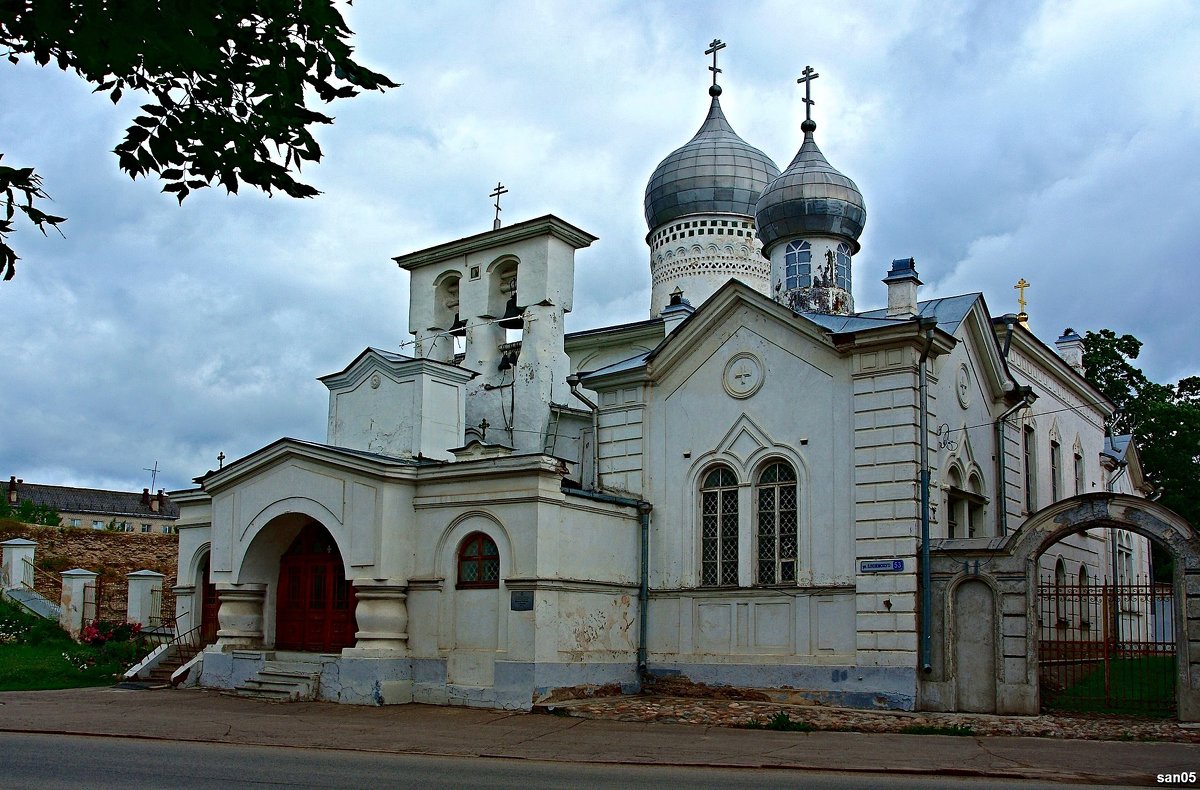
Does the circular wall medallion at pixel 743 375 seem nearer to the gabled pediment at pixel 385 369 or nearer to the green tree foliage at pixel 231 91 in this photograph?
the gabled pediment at pixel 385 369

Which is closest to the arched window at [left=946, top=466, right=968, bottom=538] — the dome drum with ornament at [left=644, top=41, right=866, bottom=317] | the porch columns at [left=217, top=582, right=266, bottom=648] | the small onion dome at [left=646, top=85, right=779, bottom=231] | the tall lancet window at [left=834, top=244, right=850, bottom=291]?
the tall lancet window at [left=834, top=244, right=850, bottom=291]

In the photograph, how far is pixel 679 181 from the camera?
28906 millimetres

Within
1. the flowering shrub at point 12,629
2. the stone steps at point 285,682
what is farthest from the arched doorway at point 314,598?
the flowering shrub at point 12,629

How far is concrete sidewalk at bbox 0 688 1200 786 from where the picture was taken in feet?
37.2

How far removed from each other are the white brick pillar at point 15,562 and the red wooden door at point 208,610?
7.17m

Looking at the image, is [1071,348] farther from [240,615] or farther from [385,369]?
[240,615]

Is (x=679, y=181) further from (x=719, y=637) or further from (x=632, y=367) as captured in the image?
(x=719, y=637)

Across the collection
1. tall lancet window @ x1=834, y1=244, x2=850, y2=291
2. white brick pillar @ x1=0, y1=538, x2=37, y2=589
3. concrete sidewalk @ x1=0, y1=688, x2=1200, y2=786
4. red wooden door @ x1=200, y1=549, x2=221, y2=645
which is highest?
tall lancet window @ x1=834, y1=244, x2=850, y2=291

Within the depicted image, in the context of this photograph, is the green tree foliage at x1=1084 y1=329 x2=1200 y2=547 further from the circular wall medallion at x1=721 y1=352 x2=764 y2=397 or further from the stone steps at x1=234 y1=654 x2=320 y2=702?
the stone steps at x1=234 y1=654 x2=320 y2=702

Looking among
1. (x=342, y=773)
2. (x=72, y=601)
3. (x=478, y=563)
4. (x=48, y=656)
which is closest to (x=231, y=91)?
(x=342, y=773)

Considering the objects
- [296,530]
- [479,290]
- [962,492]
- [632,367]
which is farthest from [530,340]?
[962,492]

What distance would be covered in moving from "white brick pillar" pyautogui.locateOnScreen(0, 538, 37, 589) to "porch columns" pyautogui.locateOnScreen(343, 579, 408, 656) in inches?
505

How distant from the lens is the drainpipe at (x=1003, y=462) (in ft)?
63.0

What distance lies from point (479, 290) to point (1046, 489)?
36.8 feet
